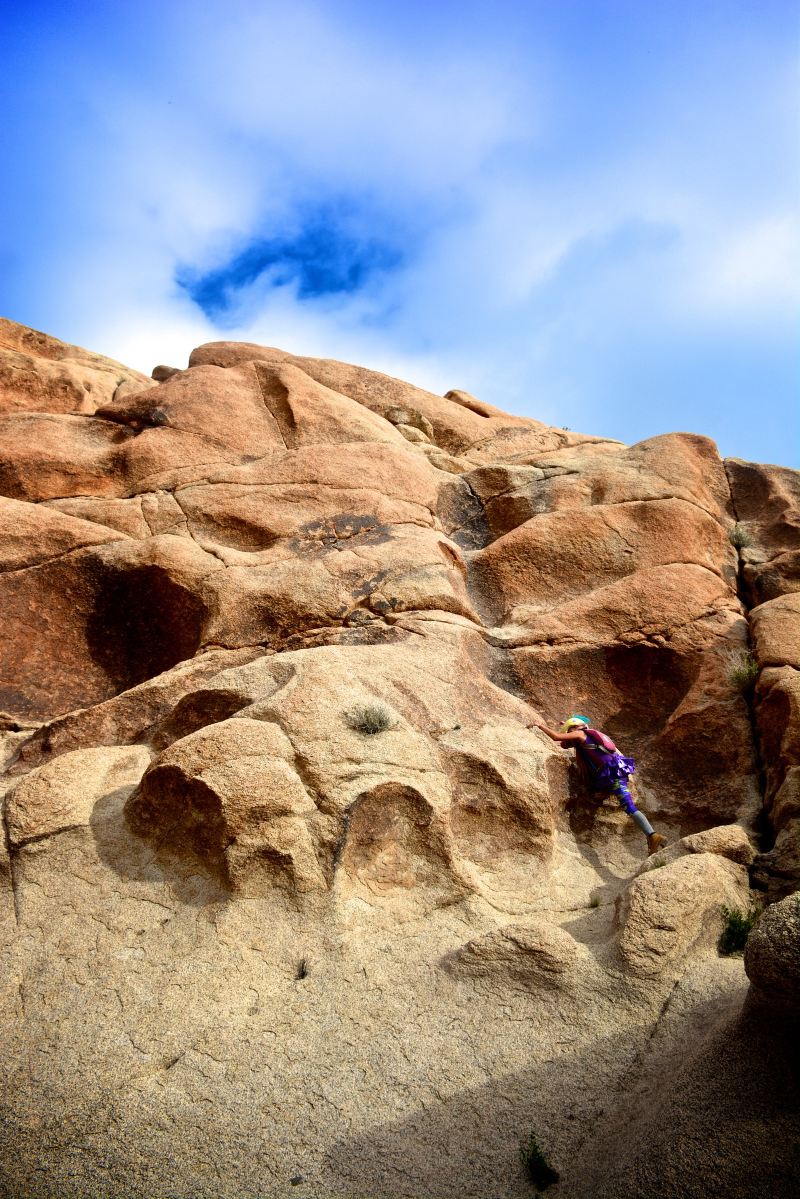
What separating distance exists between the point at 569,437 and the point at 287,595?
31.3 ft

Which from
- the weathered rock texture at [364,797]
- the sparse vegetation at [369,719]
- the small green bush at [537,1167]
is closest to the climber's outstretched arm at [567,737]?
the weathered rock texture at [364,797]

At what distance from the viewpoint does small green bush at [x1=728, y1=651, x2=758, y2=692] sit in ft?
37.7

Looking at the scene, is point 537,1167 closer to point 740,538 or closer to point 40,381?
point 740,538

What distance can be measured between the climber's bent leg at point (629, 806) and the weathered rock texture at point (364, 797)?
32 centimetres

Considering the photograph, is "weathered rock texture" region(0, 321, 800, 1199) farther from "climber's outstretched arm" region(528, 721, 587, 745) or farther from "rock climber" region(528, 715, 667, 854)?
"rock climber" region(528, 715, 667, 854)

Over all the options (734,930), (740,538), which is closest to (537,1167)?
(734,930)

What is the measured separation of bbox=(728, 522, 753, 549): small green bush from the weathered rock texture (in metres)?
0.07

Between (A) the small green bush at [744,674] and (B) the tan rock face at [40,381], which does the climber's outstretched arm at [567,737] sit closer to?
(A) the small green bush at [744,674]

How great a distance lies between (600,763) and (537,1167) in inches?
220

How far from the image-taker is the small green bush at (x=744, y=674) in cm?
1148

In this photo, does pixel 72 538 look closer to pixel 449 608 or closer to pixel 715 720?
pixel 449 608

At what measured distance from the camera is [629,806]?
9867 millimetres

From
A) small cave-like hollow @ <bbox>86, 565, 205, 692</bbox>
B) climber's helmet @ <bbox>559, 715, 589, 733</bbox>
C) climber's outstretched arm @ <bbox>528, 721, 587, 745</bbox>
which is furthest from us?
small cave-like hollow @ <bbox>86, 565, 205, 692</bbox>

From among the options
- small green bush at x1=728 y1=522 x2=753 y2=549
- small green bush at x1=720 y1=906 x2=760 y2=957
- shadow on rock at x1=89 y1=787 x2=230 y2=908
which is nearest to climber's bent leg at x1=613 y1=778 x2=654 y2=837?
small green bush at x1=720 y1=906 x2=760 y2=957
